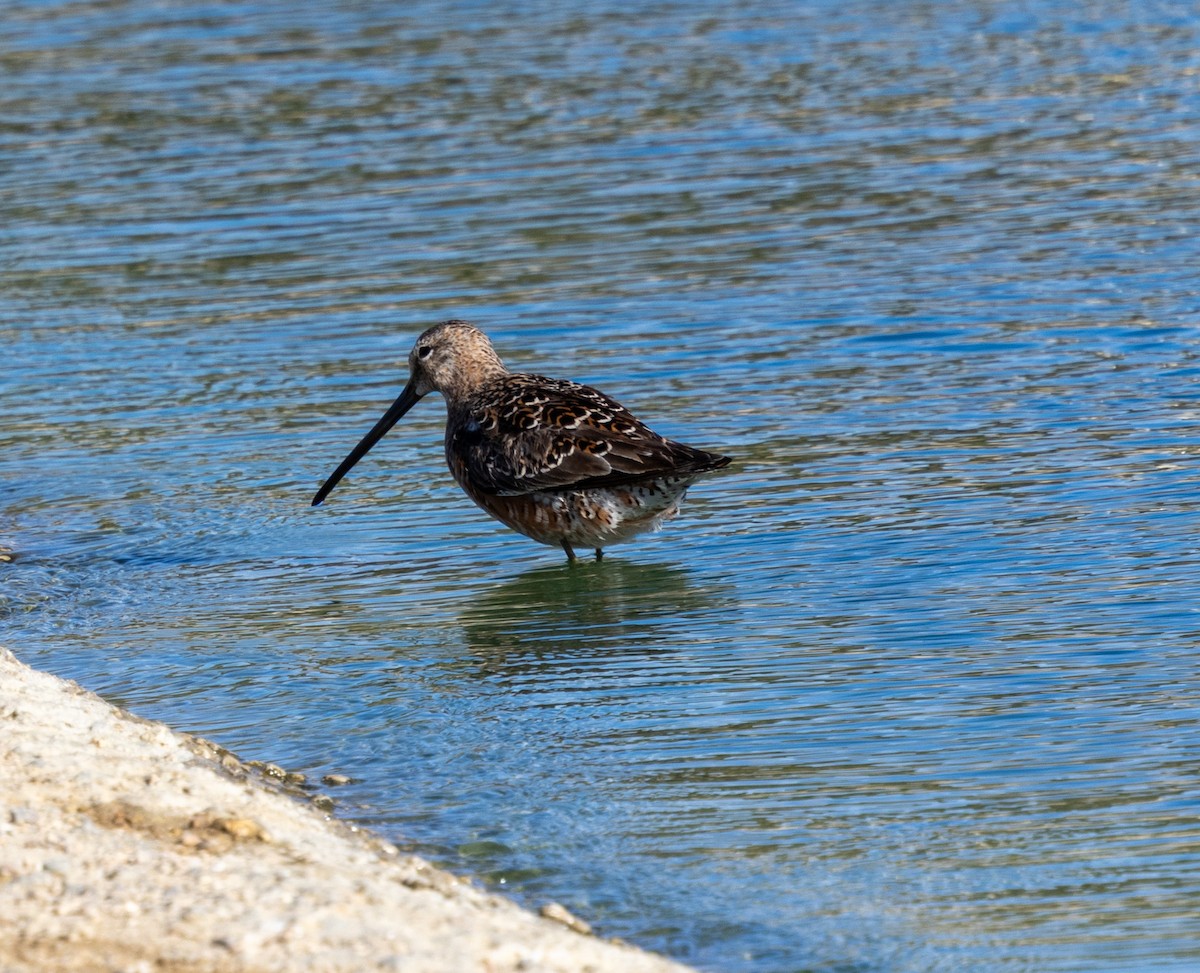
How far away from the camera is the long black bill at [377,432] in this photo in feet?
34.4

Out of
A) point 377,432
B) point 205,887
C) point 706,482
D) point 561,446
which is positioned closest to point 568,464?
point 561,446

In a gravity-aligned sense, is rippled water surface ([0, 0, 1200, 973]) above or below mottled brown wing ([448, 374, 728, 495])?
below

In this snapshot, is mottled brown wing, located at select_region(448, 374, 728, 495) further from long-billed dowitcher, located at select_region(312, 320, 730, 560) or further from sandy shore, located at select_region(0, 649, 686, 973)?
sandy shore, located at select_region(0, 649, 686, 973)

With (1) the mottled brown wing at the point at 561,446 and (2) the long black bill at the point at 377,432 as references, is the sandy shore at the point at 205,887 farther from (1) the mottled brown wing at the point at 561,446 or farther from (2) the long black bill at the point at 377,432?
(2) the long black bill at the point at 377,432

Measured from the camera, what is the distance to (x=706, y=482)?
10469 millimetres

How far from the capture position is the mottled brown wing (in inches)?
Answer: 354

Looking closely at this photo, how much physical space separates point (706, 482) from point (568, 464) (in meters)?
1.43

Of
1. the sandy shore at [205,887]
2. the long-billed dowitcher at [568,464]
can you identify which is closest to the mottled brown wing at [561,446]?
the long-billed dowitcher at [568,464]

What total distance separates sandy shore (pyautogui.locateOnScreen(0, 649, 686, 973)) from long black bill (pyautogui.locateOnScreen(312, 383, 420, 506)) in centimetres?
392

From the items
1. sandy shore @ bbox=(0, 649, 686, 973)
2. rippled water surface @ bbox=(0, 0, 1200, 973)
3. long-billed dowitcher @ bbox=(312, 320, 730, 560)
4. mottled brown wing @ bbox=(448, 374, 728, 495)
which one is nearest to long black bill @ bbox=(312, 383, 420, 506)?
rippled water surface @ bbox=(0, 0, 1200, 973)

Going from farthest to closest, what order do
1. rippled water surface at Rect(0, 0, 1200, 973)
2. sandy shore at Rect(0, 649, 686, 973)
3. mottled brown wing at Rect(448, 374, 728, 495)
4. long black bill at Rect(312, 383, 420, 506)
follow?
long black bill at Rect(312, 383, 420, 506) < mottled brown wing at Rect(448, 374, 728, 495) < rippled water surface at Rect(0, 0, 1200, 973) < sandy shore at Rect(0, 649, 686, 973)

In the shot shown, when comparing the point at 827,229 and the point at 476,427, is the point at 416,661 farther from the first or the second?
the point at 827,229

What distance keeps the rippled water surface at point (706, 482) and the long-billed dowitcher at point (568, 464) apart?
249 mm

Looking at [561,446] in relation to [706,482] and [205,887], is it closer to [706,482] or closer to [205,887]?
[706,482]
